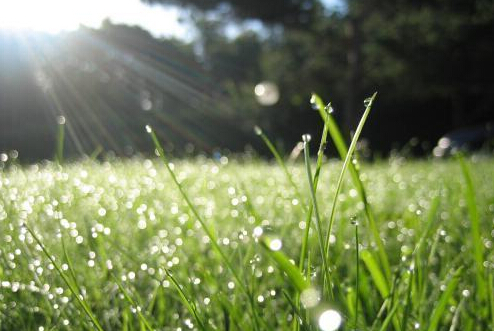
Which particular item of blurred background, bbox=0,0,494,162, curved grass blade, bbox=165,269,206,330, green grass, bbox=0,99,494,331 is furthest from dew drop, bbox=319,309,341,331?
→ blurred background, bbox=0,0,494,162

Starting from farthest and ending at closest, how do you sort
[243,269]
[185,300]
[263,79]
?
[263,79]
[243,269]
[185,300]

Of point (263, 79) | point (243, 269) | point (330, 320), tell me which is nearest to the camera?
point (330, 320)

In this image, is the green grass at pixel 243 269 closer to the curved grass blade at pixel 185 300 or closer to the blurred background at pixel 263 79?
the curved grass blade at pixel 185 300

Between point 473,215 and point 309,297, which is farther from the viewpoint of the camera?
point 473,215

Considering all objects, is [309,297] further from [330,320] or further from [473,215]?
[473,215]

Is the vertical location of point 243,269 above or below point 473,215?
below

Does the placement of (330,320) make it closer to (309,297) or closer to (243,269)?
(309,297)

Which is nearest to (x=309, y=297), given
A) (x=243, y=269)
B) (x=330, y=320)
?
(x=330, y=320)

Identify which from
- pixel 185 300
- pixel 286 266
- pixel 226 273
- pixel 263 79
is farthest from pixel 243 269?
pixel 263 79
